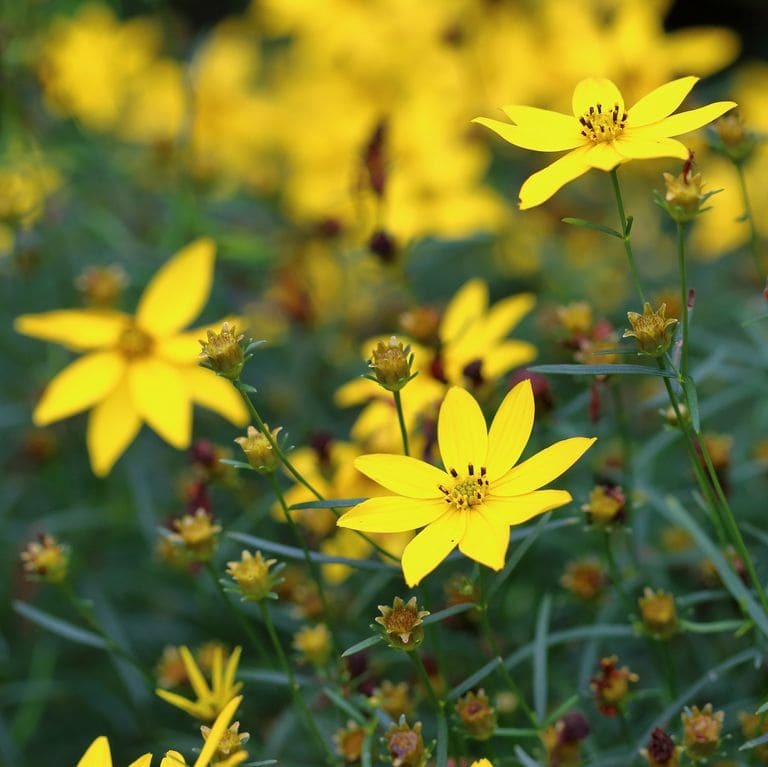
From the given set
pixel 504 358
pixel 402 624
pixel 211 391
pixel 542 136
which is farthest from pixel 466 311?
pixel 402 624

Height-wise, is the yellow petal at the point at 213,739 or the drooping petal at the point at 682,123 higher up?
the drooping petal at the point at 682,123

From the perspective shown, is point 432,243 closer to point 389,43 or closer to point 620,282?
point 620,282

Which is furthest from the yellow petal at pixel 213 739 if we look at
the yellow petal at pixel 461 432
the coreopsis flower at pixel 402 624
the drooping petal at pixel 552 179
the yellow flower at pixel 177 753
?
the drooping petal at pixel 552 179

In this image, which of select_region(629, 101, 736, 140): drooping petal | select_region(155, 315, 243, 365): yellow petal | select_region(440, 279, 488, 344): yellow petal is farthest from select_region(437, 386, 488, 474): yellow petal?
select_region(155, 315, 243, 365): yellow petal

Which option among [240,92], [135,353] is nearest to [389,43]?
[240,92]

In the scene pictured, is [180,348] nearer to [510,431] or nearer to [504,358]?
[504,358]

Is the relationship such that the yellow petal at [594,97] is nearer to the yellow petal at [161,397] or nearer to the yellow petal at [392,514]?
the yellow petal at [392,514]

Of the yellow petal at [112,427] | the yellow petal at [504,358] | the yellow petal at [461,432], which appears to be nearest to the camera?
the yellow petal at [461,432]
